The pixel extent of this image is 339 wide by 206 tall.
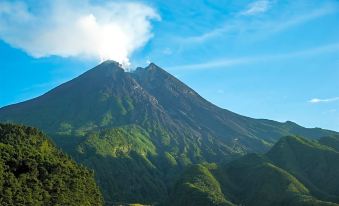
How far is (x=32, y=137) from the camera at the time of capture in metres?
118

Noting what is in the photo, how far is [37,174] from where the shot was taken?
101000 millimetres

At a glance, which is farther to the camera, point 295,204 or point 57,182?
point 295,204

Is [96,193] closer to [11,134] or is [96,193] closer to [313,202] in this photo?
[11,134]

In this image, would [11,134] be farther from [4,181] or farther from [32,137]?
[4,181]

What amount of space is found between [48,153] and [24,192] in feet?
64.7

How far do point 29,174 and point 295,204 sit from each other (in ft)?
409

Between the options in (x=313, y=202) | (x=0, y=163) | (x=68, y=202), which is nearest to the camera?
(x=0, y=163)

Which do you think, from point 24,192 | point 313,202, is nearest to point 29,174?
point 24,192

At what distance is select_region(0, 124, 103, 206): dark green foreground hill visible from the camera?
9481 centimetres

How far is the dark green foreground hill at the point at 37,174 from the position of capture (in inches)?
3733

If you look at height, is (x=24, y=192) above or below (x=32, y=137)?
below

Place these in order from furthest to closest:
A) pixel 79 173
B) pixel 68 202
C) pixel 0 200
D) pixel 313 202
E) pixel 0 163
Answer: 1. pixel 313 202
2. pixel 79 173
3. pixel 68 202
4. pixel 0 163
5. pixel 0 200

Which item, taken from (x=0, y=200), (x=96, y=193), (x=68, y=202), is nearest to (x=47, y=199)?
(x=68, y=202)

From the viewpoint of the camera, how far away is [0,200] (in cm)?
8969
